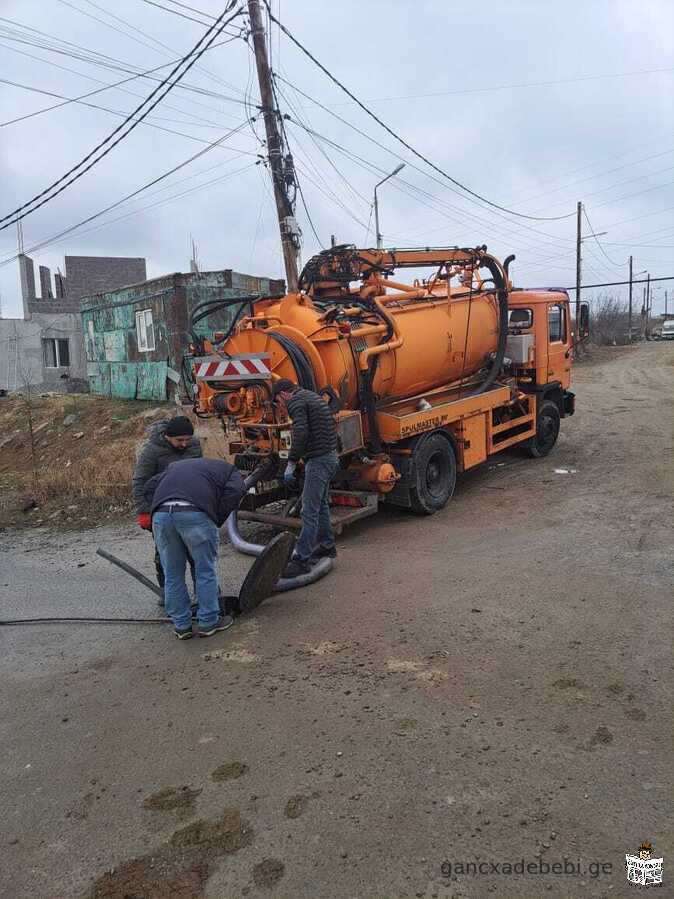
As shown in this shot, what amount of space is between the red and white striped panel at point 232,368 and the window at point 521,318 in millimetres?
5145

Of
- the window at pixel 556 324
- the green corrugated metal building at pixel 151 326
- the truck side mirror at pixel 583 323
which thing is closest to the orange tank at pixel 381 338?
the window at pixel 556 324

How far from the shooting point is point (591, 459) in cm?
1044

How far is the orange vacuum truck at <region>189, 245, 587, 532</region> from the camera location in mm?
6824

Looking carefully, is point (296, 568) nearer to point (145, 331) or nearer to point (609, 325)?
point (145, 331)

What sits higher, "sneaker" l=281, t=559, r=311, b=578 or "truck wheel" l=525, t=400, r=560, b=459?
"truck wheel" l=525, t=400, r=560, b=459

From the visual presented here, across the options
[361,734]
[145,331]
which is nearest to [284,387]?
[361,734]

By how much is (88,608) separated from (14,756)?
2124 millimetres

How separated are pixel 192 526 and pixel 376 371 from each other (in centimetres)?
346

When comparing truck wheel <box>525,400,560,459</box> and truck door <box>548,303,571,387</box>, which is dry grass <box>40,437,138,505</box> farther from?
truck door <box>548,303,571,387</box>

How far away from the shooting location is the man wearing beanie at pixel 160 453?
4922mm

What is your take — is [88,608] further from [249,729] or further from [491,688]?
[491,688]

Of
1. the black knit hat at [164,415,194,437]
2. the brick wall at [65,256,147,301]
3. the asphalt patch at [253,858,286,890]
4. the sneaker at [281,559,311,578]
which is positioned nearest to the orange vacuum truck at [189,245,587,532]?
the sneaker at [281,559,311,578]

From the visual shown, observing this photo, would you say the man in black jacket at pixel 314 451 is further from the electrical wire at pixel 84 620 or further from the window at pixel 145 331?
the window at pixel 145 331

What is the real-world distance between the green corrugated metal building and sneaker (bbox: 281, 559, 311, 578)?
35.9 ft
